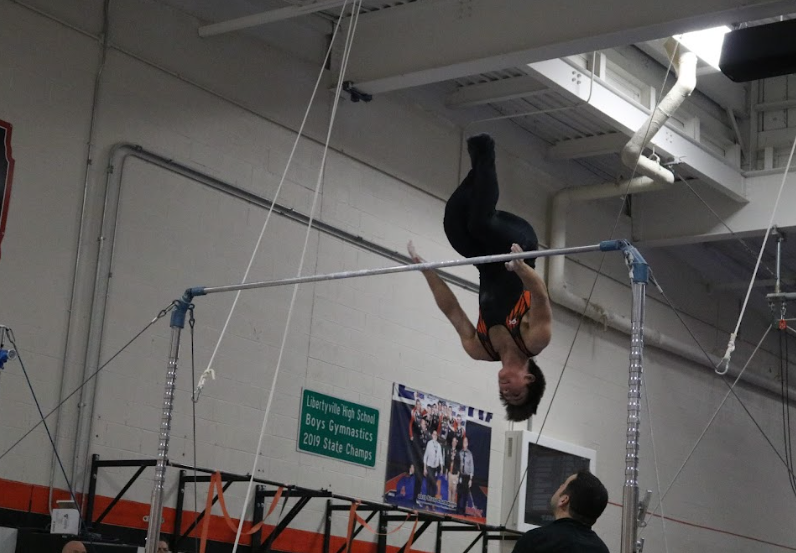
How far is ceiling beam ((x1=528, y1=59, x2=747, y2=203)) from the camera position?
1020 cm

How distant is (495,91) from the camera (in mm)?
11203

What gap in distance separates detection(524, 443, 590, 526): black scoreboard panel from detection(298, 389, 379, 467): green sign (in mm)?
2143

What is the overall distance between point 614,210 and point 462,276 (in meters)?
Answer: 2.99

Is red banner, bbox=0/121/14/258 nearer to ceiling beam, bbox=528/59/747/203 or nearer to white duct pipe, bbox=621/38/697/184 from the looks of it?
ceiling beam, bbox=528/59/747/203

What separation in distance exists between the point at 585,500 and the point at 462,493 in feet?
21.5

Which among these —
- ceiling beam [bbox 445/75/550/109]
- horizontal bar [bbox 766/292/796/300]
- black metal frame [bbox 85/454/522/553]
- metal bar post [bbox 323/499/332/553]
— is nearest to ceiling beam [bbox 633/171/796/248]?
horizontal bar [bbox 766/292/796/300]

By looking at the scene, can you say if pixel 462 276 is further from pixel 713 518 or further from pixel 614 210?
pixel 713 518

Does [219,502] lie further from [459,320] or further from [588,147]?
[588,147]

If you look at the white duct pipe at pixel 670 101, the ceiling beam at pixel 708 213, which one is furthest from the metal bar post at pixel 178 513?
the ceiling beam at pixel 708 213

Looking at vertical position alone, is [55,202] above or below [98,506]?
above

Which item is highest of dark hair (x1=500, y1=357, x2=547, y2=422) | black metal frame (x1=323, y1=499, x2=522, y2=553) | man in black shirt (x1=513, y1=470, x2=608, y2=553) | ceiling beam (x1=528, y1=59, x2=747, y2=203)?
ceiling beam (x1=528, y1=59, x2=747, y2=203)

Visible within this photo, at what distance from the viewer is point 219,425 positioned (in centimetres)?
891

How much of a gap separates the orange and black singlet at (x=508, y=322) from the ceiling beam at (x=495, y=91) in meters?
4.91

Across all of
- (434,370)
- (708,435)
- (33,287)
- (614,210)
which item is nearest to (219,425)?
(33,287)
